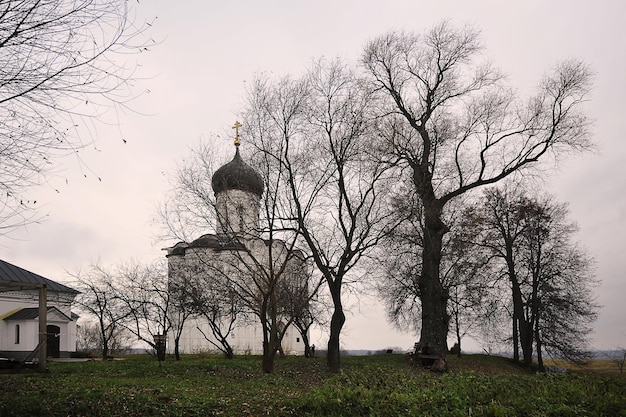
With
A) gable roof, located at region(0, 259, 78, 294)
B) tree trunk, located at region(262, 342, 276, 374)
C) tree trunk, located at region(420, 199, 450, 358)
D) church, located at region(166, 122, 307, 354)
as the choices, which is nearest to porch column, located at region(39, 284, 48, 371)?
church, located at region(166, 122, 307, 354)

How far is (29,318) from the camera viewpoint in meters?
30.0

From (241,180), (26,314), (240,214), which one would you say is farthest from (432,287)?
(26,314)

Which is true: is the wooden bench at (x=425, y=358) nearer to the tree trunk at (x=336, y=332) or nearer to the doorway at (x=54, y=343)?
the tree trunk at (x=336, y=332)

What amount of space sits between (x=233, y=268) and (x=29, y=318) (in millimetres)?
12275

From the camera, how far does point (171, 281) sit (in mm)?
27219

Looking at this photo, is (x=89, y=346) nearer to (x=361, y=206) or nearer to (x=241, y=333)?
(x=241, y=333)

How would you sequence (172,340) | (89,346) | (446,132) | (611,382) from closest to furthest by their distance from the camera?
(611,382), (446,132), (172,340), (89,346)

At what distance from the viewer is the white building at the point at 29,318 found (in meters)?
30.0

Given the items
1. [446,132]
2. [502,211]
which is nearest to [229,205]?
[446,132]

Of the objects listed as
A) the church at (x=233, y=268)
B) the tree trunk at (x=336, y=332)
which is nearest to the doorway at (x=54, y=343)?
the church at (x=233, y=268)

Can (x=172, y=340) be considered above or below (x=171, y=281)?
below

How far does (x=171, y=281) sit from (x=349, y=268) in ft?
40.9

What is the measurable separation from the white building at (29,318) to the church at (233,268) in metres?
7.23

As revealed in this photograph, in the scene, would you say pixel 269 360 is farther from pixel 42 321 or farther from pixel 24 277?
pixel 24 277
